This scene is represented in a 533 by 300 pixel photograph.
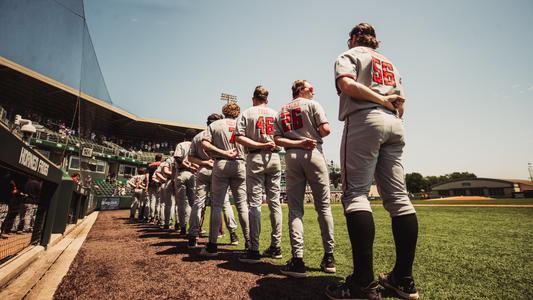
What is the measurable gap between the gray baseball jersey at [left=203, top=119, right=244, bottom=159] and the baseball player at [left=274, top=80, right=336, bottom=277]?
858 mm

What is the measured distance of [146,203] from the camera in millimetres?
8414

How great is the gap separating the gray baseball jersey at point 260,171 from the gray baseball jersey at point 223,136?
0.33 meters

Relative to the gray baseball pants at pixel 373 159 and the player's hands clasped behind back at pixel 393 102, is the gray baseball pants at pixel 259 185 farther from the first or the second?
the player's hands clasped behind back at pixel 393 102

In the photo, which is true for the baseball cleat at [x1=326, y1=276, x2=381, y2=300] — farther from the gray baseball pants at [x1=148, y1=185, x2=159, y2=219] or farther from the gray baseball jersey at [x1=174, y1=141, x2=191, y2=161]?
the gray baseball pants at [x1=148, y1=185, x2=159, y2=219]


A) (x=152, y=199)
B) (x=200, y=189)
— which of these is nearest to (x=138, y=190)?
(x=152, y=199)

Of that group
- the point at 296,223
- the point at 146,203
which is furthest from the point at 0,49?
the point at 146,203

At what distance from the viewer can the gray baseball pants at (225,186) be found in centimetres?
294

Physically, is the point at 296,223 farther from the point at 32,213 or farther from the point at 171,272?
the point at 32,213

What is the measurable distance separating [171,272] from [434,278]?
88.2 inches

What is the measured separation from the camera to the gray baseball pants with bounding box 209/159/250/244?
2.94 m

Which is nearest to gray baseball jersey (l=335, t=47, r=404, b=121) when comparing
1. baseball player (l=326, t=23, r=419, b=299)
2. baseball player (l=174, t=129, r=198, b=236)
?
baseball player (l=326, t=23, r=419, b=299)

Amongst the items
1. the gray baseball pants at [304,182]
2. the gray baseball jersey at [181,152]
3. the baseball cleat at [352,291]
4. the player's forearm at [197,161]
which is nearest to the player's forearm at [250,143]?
the gray baseball pants at [304,182]

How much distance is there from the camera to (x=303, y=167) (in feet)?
7.45

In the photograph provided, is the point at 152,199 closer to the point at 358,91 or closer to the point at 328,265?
the point at 328,265
